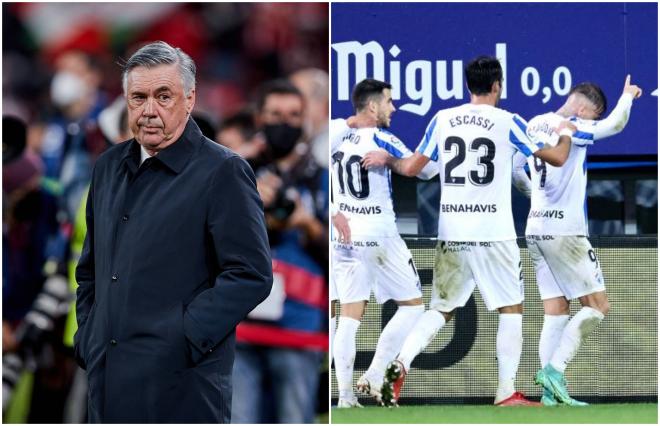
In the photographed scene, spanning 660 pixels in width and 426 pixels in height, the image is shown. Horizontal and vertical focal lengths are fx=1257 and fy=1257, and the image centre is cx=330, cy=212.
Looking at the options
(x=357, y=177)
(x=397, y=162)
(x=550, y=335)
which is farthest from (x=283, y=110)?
(x=550, y=335)

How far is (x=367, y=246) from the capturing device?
22.1ft

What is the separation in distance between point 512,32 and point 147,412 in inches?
159

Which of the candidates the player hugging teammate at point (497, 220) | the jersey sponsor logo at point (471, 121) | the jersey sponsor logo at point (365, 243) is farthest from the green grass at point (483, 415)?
the jersey sponsor logo at point (471, 121)

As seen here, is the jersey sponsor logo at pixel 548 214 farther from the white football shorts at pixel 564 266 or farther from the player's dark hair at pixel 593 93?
the player's dark hair at pixel 593 93

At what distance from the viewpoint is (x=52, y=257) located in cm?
693

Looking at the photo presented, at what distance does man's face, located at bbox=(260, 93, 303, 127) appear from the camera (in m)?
6.76

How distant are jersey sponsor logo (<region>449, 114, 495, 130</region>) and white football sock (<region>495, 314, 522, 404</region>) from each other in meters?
1.04

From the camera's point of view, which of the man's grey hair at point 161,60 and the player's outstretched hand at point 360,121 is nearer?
the man's grey hair at point 161,60

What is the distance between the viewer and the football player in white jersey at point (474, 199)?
665 centimetres

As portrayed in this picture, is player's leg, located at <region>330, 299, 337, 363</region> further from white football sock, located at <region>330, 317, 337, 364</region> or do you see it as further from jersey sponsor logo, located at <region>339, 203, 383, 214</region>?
jersey sponsor logo, located at <region>339, 203, 383, 214</region>

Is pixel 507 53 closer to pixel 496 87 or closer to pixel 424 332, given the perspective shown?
pixel 496 87

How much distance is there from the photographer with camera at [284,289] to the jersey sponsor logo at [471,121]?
0.78 m

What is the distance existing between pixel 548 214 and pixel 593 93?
2.30ft

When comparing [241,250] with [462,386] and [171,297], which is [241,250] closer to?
[171,297]
